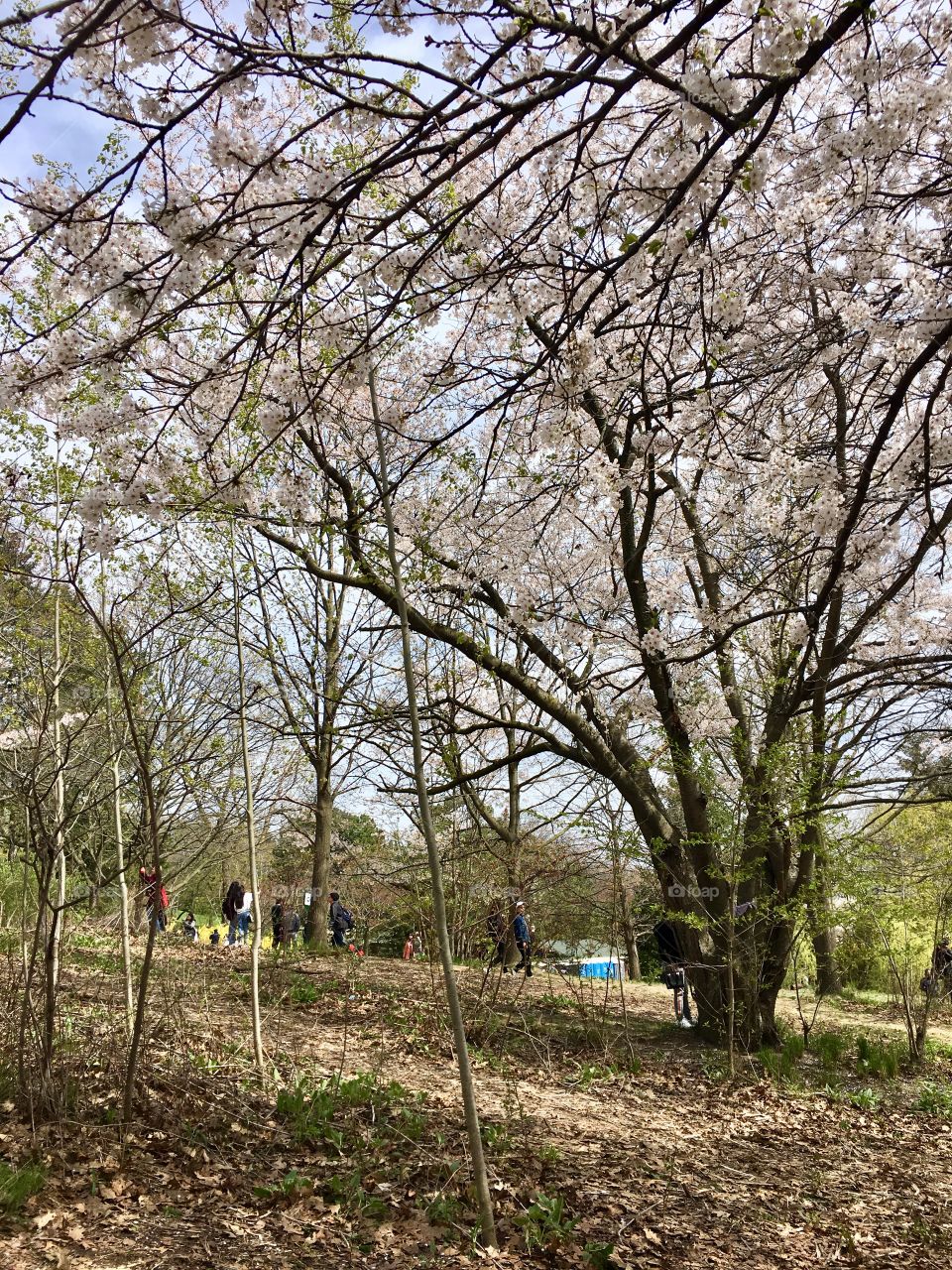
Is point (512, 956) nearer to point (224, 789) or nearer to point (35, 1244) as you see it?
point (224, 789)

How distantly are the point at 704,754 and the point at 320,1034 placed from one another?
3935mm

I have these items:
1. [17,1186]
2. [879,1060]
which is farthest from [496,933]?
[17,1186]

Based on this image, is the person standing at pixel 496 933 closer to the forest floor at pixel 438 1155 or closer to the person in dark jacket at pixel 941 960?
the forest floor at pixel 438 1155

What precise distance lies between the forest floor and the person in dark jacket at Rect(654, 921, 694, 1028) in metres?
1.05

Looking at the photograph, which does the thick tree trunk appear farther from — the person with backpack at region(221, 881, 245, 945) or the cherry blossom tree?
the person with backpack at region(221, 881, 245, 945)

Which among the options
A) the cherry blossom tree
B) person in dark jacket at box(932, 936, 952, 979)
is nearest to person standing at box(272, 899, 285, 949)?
the cherry blossom tree

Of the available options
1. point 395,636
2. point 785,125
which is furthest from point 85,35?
point 395,636

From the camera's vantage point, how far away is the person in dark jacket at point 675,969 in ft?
26.8

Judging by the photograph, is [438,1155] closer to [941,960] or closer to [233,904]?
[941,960]

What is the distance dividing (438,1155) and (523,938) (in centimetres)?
382

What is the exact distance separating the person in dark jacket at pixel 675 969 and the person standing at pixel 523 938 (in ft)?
4.39

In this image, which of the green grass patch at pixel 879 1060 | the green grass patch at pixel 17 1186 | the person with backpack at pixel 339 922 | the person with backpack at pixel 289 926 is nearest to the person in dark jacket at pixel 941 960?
the green grass patch at pixel 879 1060

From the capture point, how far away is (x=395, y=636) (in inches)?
388

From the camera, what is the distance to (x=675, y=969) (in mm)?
7891
